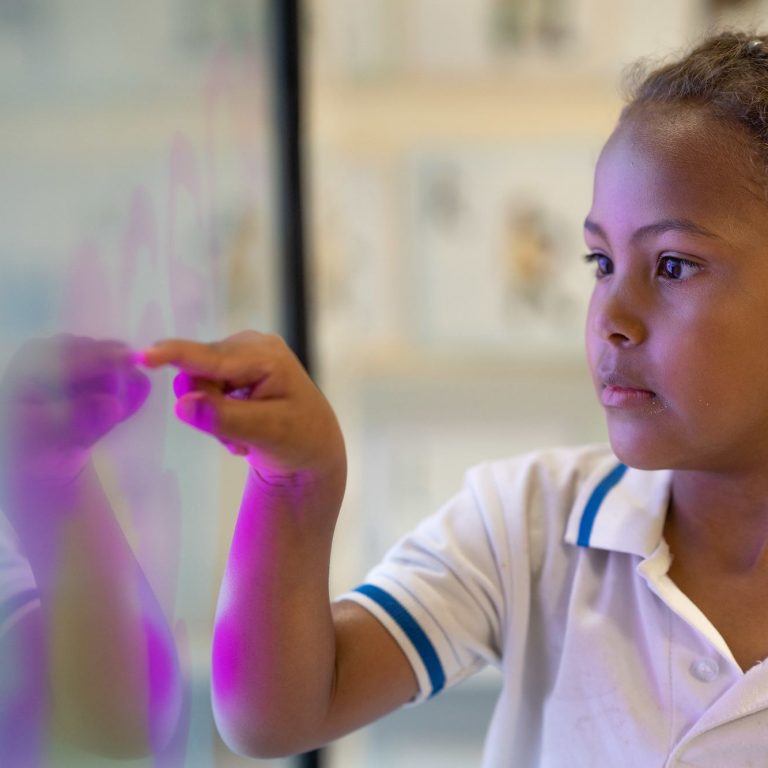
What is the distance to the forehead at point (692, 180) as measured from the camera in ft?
2.18

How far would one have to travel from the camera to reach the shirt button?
2.20 feet

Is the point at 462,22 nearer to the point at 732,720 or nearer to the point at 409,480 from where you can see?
the point at 409,480

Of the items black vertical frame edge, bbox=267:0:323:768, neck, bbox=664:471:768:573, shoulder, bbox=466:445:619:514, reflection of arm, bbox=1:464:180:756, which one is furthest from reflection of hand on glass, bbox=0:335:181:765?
black vertical frame edge, bbox=267:0:323:768

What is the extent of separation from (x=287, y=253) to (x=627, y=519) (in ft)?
2.40

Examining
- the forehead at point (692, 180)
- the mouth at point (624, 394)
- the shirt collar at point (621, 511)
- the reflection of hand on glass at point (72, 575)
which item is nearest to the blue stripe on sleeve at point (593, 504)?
the shirt collar at point (621, 511)

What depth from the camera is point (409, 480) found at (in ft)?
5.91

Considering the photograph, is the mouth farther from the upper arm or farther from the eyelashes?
the upper arm

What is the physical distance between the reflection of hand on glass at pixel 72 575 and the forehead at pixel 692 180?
339mm

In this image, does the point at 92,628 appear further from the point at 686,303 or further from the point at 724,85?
the point at 724,85

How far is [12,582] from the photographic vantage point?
433 mm

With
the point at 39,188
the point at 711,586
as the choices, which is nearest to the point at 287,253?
the point at 711,586

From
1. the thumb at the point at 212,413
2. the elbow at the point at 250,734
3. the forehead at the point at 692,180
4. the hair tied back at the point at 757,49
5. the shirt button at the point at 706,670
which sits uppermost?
the hair tied back at the point at 757,49

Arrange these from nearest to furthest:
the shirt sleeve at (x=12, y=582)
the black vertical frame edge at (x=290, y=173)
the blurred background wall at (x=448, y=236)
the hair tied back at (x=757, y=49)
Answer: the shirt sleeve at (x=12, y=582) < the hair tied back at (x=757, y=49) < the black vertical frame edge at (x=290, y=173) < the blurred background wall at (x=448, y=236)

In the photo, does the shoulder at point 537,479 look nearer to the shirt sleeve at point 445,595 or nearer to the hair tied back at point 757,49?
the shirt sleeve at point 445,595
